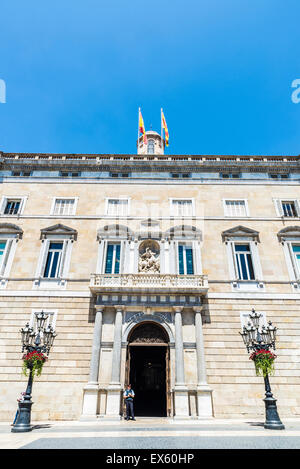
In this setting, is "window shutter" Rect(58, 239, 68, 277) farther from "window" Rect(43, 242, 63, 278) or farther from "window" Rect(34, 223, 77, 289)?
"window" Rect(43, 242, 63, 278)

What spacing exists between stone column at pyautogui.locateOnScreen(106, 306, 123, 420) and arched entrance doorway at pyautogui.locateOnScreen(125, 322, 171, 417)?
692 mm

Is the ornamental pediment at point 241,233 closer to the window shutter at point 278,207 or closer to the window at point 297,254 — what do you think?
the window at point 297,254

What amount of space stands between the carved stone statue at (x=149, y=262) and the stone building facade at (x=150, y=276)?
69 mm

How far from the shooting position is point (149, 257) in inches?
755

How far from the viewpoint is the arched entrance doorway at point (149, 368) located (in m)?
16.2

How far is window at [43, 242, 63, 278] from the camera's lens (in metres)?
18.7

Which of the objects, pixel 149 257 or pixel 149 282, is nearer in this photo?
pixel 149 282

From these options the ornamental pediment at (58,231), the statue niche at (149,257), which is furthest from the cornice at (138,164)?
the statue niche at (149,257)

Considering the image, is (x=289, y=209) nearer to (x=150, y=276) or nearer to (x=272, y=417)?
(x=150, y=276)

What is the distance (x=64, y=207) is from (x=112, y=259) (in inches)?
228

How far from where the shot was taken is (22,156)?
23.2 metres

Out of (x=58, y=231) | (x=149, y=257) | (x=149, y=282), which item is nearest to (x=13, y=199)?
(x=58, y=231)

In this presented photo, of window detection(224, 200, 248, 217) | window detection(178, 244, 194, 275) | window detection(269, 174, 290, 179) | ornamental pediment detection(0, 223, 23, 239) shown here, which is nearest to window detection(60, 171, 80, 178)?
ornamental pediment detection(0, 223, 23, 239)
